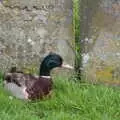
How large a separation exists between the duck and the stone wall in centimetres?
27

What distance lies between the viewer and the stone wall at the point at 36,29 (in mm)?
6562

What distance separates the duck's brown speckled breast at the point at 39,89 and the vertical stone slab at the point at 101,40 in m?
0.65

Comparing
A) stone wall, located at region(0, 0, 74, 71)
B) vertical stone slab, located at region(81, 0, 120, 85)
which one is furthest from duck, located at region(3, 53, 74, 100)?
vertical stone slab, located at region(81, 0, 120, 85)

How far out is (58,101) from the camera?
5.91 meters

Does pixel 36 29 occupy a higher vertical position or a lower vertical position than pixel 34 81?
higher

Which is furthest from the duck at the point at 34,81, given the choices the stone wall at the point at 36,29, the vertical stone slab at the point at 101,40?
the vertical stone slab at the point at 101,40

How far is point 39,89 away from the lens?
606 cm

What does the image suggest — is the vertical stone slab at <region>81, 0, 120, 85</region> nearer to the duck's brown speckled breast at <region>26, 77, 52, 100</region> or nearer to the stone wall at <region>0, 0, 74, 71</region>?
the stone wall at <region>0, 0, 74, 71</region>

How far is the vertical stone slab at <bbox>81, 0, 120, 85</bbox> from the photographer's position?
650 centimetres

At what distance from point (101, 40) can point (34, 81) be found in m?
0.94

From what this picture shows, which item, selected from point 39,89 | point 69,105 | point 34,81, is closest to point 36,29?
point 34,81

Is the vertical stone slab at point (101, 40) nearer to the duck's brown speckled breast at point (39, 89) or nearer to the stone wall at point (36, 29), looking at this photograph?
the stone wall at point (36, 29)

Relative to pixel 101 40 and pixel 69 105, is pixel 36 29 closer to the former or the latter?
pixel 101 40

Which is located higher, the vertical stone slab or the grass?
the vertical stone slab
